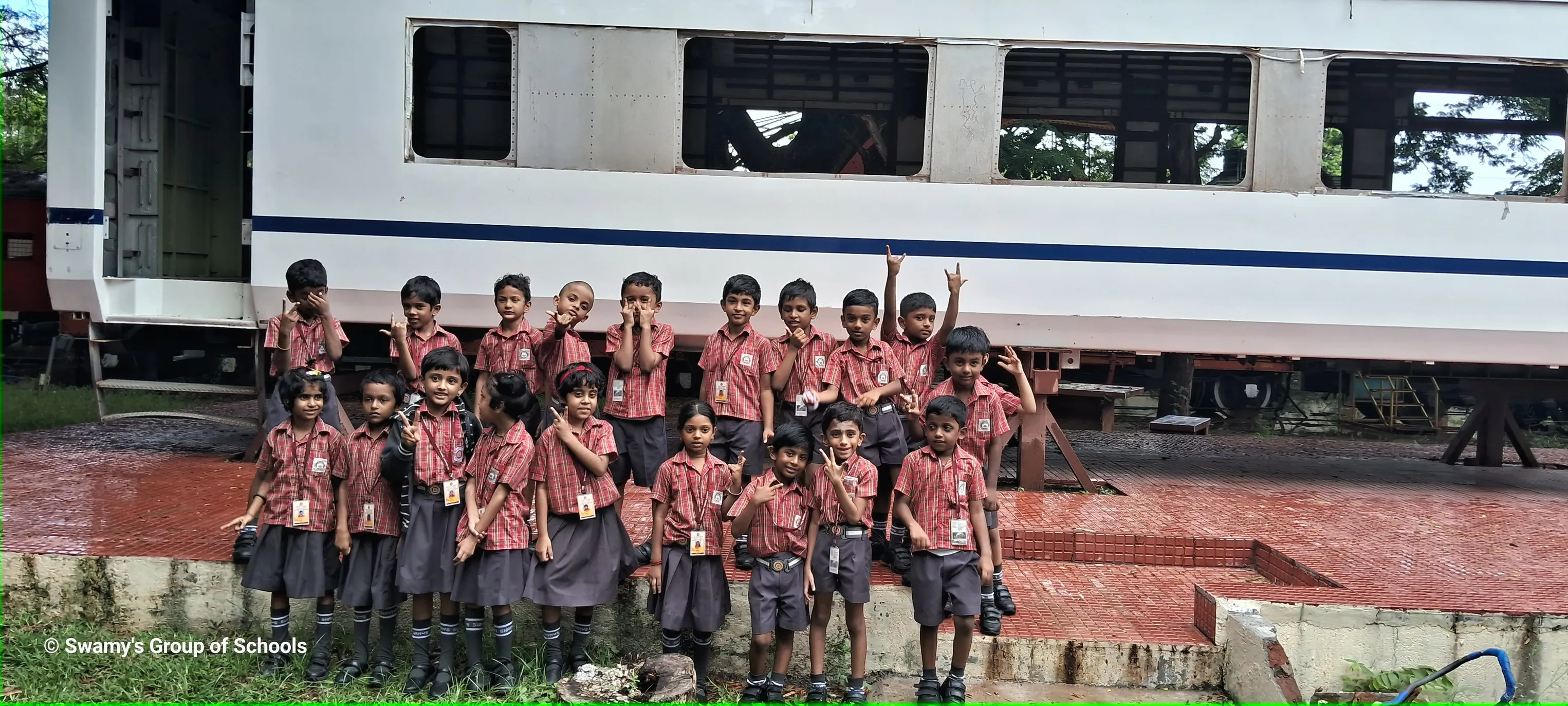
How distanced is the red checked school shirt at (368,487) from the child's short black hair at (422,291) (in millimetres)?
862

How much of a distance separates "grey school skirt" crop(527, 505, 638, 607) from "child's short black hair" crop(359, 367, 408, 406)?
0.76m

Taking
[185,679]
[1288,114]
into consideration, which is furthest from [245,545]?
[1288,114]

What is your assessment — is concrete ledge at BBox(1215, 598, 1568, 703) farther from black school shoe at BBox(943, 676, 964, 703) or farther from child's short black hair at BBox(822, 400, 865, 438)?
child's short black hair at BBox(822, 400, 865, 438)

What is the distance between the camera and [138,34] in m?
7.16

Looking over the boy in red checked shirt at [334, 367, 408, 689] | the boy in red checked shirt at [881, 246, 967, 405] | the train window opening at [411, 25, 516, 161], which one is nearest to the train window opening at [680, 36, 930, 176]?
the train window opening at [411, 25, 516, 161]

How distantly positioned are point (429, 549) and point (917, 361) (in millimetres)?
2245

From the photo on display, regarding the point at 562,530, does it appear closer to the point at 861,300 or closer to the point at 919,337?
the point at 861,300

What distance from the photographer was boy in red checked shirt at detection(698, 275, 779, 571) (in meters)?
4.68

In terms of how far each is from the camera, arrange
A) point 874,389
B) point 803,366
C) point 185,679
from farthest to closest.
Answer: point 803,366 → point 874,389 → point 185,679

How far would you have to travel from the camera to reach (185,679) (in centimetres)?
409

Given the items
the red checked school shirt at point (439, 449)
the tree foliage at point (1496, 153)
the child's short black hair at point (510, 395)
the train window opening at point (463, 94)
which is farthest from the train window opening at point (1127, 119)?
the red checked school shirt at point (439, 449)

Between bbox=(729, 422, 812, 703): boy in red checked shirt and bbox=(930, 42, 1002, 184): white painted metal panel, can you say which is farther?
bbox=(930, 42, 1002, 184): white painted metal panel

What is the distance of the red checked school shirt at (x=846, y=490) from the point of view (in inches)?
154

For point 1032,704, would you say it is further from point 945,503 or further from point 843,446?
point 843,446
